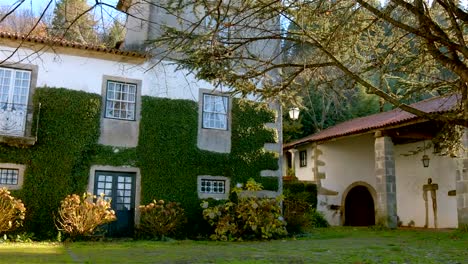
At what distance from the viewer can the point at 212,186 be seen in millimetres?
13688

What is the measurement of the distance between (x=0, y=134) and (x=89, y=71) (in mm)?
2799

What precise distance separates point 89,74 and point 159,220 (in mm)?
4379

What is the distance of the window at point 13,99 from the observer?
1170cm

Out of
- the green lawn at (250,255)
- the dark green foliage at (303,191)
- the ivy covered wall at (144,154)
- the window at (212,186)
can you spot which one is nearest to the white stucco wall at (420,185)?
the dark green foliage at (303,191)

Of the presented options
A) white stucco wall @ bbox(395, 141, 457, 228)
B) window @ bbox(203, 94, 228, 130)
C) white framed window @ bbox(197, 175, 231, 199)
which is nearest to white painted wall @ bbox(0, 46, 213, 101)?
window @ bbox(203, 94, 228, 130)

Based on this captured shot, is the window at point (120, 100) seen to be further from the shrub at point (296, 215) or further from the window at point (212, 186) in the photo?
the shrub at point (296, 215)

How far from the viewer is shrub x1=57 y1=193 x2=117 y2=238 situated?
448 inches

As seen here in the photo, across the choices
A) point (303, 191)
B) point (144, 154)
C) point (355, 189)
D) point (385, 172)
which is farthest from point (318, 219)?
point (144, 154)

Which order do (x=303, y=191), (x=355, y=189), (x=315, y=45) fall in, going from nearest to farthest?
(x=315, y=45) → (x=303, y=191) → (x=355, y=189)

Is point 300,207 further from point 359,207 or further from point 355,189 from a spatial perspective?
point 359,207

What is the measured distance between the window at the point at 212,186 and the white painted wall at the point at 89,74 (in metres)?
2.51

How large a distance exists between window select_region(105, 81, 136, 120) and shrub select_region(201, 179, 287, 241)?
131 inches

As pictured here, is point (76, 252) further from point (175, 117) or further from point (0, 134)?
point (175, 117)

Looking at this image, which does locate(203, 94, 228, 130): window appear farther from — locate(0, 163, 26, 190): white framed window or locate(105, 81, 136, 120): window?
locate(0, 163, 26, 190): white framed window
